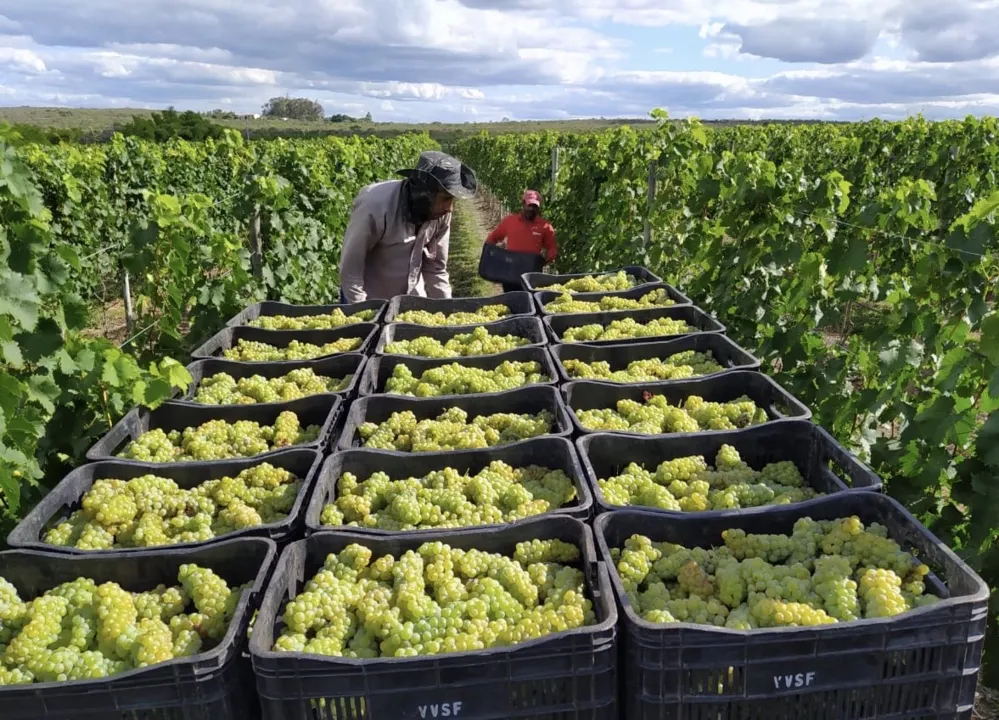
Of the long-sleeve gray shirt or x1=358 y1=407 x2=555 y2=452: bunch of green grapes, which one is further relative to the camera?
the long-sleeve gray shirt

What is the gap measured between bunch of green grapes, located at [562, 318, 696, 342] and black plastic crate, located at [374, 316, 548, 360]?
0.19m

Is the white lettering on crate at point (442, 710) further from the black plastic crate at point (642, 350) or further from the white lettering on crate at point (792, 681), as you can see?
the black plastic crate at point (642, 350)

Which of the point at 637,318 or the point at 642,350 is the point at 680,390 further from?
the point at 637,318

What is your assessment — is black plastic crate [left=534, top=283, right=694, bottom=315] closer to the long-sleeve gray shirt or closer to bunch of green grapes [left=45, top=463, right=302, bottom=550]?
the long-sleeve gray shirt

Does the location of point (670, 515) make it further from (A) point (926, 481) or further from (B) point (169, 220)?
(B) point (169, 220)

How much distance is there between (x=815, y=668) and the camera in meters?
1.71

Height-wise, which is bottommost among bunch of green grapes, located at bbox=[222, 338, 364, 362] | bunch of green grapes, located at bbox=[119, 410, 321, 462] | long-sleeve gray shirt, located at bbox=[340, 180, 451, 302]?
bunch of green grapes, located at bbox=[119, 410, 321, 462]

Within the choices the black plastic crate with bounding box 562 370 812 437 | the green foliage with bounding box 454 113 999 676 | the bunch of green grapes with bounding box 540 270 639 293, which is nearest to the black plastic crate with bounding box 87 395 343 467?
the black plastic crate with bounding box 562 370 812 437

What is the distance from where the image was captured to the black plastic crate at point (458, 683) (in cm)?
164

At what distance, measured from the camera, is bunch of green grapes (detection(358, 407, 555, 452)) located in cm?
293

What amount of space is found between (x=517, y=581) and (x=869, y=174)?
1006cm

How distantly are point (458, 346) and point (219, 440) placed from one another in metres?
1.47

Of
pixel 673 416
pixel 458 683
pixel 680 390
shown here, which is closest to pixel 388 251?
pixel 680 390

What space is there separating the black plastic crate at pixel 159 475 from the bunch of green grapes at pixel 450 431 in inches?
13.5
